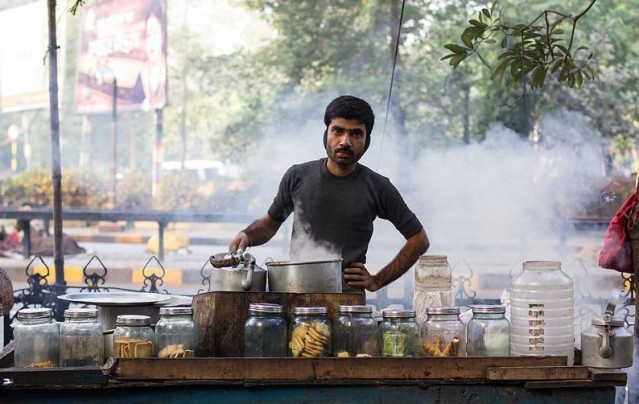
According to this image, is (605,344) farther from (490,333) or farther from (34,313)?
(34,313)

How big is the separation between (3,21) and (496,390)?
51.7 feet

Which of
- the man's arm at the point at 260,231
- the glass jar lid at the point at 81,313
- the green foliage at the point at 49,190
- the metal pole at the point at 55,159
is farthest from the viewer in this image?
the green foliage at the point at 49,190

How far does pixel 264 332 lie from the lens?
301 centimetres

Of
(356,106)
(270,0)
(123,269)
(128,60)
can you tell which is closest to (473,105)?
(270,0)

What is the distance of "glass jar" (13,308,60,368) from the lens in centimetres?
300

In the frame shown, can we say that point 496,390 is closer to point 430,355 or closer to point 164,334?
point 430,355

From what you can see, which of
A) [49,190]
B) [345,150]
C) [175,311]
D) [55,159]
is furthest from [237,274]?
[49,190]

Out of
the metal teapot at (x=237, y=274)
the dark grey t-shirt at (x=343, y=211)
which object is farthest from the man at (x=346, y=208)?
the metal teapot at (x=237, y=274)

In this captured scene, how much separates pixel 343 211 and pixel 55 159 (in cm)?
266

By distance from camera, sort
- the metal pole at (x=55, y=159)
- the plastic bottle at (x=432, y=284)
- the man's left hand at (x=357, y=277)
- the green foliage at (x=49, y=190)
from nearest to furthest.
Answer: the plastic bottle at (x=432, y=284) → the man's left hand at (x=357, y=277) → the metal pole at (x=55, y=159) → the green foliage at (x=49, y=190)

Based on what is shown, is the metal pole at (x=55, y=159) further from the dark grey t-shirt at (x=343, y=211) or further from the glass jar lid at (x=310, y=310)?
the glass jar lid at (x=310, y=310)

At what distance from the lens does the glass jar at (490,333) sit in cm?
307

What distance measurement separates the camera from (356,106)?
4.10 m

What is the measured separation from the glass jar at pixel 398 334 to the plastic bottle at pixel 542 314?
0.33 m
